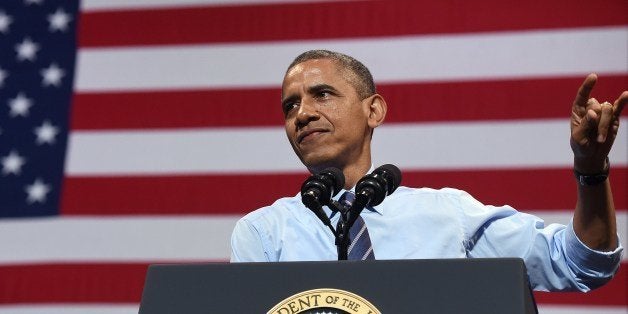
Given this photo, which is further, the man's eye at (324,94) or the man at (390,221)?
the man's eye at (324,94)

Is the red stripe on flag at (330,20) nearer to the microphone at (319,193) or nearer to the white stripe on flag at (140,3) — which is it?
the white stripe on flag at (140,3)

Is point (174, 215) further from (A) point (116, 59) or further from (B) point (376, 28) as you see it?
(B) point (376, 28)

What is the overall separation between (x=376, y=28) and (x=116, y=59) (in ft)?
3.16

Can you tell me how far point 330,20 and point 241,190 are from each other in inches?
26.4

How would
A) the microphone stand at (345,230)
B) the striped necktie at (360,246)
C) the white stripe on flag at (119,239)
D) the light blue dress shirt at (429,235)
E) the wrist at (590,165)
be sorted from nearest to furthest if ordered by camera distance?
the microphone stand at (345,230) < the wrist at (590,165) < the striped necktie at (360,246) < the light blue dress shirt at (429,235) < the white stripe on flag at (119,239)

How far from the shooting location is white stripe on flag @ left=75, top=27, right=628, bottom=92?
295 centimetres

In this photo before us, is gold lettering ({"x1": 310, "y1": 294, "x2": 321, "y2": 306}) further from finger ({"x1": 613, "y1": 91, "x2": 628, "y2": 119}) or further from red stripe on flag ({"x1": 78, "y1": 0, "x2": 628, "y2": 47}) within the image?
red stripe on flag ({"x1": 78, "y1": 0, "x2": 628, "y2": 47})

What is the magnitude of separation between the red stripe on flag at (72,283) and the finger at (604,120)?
2.10 metres

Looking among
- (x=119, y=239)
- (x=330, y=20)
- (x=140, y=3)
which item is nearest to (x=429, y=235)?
(x=330, y=20)

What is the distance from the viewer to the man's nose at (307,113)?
1.81 metres

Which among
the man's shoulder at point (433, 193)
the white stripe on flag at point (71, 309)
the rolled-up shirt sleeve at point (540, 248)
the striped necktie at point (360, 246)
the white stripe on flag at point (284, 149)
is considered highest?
the striped necktie at point (360, 246)

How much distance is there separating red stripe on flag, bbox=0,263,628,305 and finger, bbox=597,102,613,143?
210 centimetres

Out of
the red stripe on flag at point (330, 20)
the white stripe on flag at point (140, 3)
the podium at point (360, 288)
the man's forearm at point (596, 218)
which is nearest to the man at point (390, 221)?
the man's forearm at point (596, 218)

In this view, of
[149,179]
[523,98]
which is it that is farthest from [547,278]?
[149,179]
